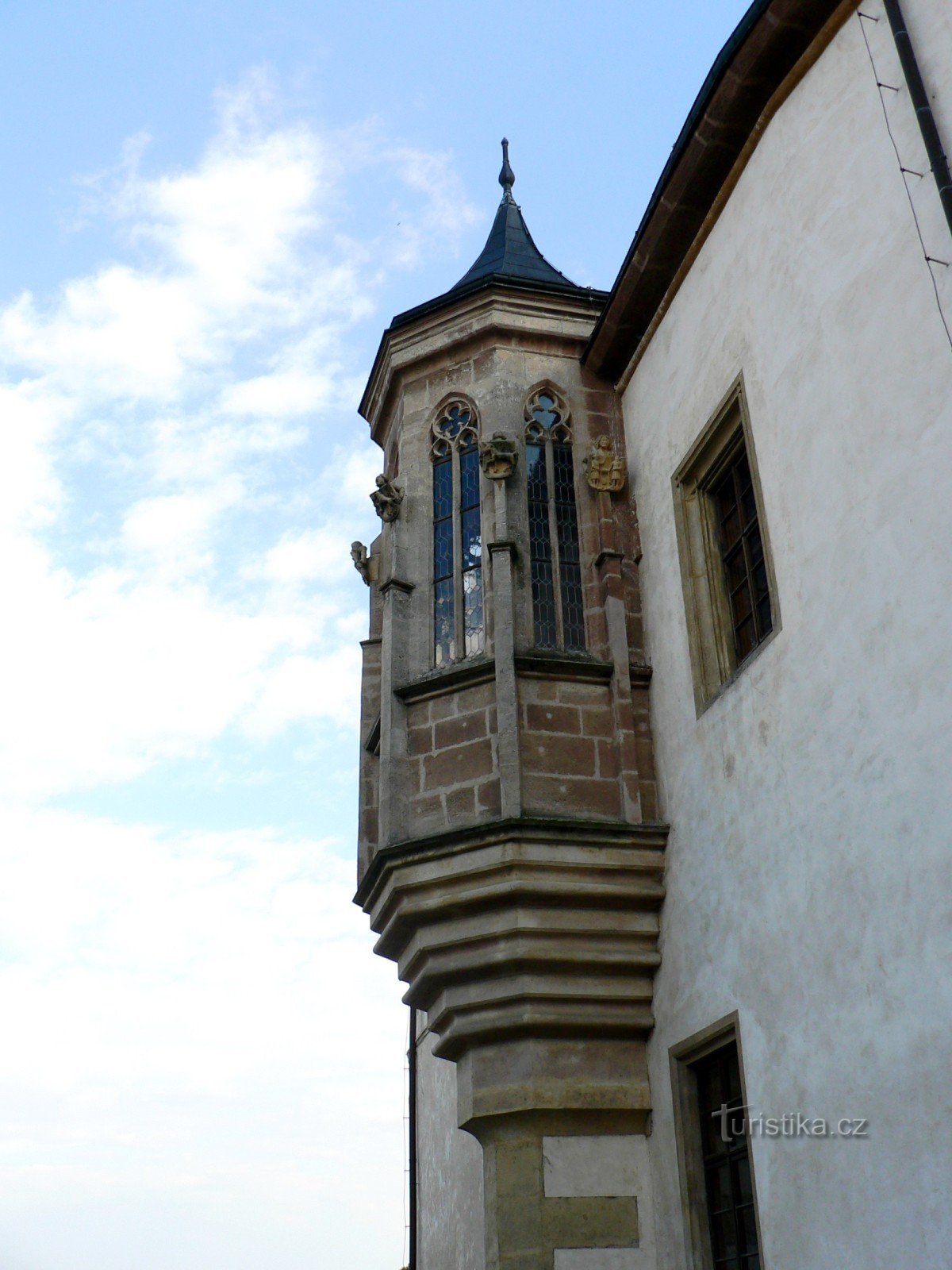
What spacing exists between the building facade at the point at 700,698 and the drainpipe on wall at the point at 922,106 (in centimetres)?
2

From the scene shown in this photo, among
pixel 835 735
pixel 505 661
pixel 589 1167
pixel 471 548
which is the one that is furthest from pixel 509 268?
pixel 589 1167

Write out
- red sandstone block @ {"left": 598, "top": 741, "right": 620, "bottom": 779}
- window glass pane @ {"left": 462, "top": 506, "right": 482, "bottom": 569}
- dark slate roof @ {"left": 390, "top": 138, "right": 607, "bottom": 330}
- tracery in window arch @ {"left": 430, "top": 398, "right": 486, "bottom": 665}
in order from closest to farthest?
1. red sandstone block @ {"left": 598, "top": 741, "right": 620, "bottom": 779}
2. tracery in window arch @ {"left": 430, "top": 398, "right": 486, "bottom": 665}
3. window glass pane @ {"left": 462, "top": 506, "right": 482, "bottom": 569}
4. dark slate roof @ {"left": 390, "top": 138, "right": 607, "bottom": 330}

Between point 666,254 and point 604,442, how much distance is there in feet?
4.21

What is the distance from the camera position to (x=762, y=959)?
20.6ft

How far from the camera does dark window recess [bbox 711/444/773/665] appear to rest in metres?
7.23

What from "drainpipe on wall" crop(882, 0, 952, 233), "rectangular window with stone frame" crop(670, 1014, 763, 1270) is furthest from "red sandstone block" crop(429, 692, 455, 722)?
"drainpipe on wall" crop(882, 0, 952, 233)

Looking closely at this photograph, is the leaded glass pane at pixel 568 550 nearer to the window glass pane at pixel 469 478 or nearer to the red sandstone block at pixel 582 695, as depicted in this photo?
the red sandstone block at pixel 582 695

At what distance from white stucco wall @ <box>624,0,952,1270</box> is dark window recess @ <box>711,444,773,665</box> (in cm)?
38

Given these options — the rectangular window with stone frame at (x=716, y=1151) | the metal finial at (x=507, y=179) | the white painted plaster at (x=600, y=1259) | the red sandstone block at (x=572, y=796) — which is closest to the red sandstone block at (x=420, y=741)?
the red sandstone block at (x=572, y=796)

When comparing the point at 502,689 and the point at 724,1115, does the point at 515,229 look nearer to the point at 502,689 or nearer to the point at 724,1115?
the point at 502,689

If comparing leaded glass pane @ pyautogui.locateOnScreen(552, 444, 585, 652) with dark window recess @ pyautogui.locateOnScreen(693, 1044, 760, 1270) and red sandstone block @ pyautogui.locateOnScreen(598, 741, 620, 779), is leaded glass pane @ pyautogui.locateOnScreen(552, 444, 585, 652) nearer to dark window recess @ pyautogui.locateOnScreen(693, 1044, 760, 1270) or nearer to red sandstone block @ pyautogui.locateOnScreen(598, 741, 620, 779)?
red sandstone block @ pyautogui.locateOnScreen(598, 741, 620, 779)

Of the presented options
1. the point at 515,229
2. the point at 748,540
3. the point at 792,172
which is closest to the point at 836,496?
the point at 748,540

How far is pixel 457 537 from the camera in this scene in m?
9.16

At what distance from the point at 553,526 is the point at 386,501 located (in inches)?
45.9
